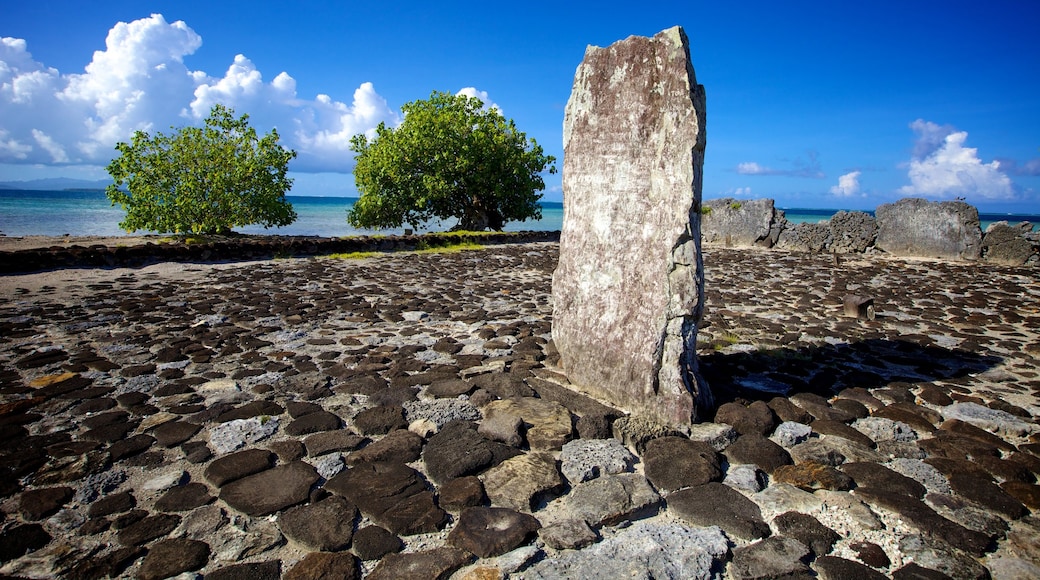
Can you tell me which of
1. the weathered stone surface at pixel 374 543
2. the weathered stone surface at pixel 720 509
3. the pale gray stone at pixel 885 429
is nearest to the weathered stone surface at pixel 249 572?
the weathered stone surface at pixel 374 543

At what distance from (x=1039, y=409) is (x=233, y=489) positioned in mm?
5681

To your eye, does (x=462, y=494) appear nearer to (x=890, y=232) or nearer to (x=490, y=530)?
(x=490, y=530)

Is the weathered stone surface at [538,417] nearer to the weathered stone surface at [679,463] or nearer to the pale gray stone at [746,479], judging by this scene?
the weathered stone surface at [679,463]

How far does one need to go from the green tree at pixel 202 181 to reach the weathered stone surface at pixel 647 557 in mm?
16455

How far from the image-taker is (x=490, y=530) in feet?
9.04

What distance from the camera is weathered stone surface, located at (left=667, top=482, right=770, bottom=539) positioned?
2.80 metres

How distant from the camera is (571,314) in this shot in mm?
4770

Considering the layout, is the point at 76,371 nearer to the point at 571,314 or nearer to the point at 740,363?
the point at 571,314

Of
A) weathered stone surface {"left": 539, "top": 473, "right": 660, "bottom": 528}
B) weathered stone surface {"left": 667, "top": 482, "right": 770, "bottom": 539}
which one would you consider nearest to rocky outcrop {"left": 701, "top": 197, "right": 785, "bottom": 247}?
weathered stone surface {"left": 667, "top": 482, "right": 770, "bottom": 539}

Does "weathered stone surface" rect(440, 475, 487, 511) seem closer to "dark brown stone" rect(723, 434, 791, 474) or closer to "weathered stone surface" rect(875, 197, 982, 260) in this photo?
"dark brown stone" rect(723, 434, 791, 474)

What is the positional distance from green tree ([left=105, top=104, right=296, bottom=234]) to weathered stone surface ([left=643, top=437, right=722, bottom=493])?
52.4 ft

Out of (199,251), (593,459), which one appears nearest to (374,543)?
(593,459)

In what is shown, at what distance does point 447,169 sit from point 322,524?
64.6 ft

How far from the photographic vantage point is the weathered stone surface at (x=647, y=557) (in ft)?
8.10
